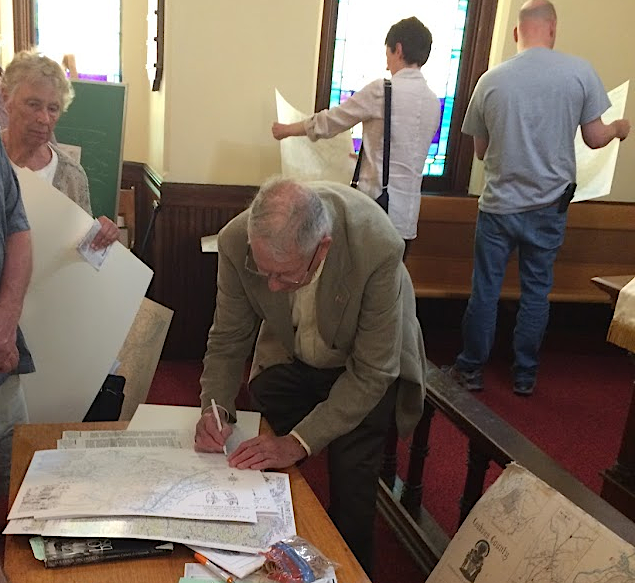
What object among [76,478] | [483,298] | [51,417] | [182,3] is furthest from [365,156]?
[76,478]

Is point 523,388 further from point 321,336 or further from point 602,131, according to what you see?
point 321,336

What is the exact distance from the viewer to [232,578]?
1.05m

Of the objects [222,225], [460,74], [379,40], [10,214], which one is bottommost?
[222,225]

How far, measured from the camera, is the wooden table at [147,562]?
1031 millimetres

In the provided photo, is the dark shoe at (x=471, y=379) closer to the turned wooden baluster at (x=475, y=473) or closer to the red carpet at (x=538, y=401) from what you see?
the red carpet at (x=538, y=401)

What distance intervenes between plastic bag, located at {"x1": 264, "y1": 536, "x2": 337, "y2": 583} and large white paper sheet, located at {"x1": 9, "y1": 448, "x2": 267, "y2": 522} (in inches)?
3.7

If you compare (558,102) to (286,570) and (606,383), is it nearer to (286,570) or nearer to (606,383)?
(606,383)

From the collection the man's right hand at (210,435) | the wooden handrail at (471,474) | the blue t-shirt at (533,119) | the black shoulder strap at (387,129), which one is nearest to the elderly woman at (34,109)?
the man's right hand at (210,435)

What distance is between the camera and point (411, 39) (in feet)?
8.91

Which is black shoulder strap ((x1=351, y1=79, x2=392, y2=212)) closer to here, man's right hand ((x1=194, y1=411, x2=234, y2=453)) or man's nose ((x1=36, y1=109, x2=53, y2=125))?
man's nose ((x1=36, y1=109, x2=53, y2=125))

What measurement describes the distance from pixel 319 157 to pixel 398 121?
0.45 meters

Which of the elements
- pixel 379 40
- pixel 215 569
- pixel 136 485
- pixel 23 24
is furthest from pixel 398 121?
pixel 23 24

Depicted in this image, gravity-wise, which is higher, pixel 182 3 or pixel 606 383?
pixel 182 3

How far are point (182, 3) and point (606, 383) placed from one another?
2.70 meters
